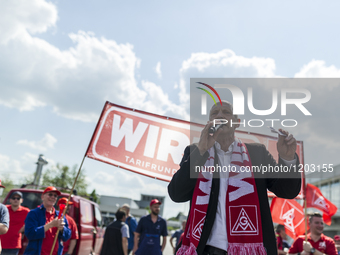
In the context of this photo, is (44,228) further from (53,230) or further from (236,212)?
(236,212)

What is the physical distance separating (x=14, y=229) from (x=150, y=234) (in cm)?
A: 266

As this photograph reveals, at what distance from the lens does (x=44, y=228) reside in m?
4.82

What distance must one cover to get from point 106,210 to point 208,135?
69287mm

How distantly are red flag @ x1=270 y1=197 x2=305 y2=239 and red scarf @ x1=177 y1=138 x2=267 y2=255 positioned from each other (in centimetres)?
707

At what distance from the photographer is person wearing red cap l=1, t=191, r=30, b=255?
6020mm

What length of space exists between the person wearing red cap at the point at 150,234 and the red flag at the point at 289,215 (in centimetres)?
329

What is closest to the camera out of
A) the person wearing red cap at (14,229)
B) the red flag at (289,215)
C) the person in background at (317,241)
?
the person in background at (317,241)

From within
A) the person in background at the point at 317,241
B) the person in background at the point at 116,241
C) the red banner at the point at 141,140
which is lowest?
the person in background at the point at 116,241

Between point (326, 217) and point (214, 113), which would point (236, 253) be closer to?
point (214, 113)

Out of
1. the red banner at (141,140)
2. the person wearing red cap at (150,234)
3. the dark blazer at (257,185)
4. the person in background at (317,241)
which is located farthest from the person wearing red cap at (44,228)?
the person in background at (317,241)

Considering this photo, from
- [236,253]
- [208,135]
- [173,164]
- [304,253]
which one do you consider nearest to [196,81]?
[208,135]

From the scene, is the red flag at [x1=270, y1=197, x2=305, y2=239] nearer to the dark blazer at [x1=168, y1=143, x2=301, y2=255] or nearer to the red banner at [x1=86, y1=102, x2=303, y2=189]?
the red banner at [x1=86, y1=102, x2=303, y2=189]

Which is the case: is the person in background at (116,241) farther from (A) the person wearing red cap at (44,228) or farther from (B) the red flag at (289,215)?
(B) the red flag at (289,215)

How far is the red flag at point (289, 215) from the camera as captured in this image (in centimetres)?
866
